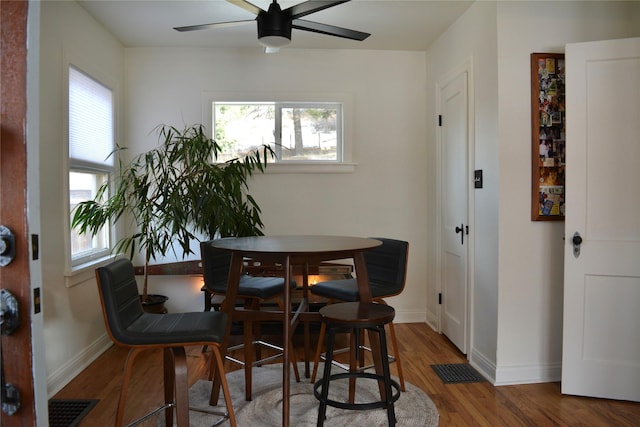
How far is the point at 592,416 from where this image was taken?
2414mm

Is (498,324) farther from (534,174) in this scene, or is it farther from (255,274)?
(255,274)

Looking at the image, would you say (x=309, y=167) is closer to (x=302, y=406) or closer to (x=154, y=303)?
(x=154, y=303)

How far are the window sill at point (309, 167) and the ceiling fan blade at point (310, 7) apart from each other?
1.75 meters

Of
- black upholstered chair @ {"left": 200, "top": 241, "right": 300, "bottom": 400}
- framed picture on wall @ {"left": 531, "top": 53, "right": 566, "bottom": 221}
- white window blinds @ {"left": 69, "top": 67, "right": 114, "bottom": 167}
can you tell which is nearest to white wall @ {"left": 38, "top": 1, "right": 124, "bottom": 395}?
white window blinds @ {"left": 69, "top": 67, "right": 114, "bottom": 167}

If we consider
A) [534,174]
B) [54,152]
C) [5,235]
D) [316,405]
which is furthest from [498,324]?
[54,152]

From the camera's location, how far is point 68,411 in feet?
8.05

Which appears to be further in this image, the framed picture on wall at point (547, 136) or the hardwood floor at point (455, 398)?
the framed picture on wall at point (547, 136)

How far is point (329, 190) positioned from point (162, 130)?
1.55 m

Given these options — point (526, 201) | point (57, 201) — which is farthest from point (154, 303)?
point (526, 201)

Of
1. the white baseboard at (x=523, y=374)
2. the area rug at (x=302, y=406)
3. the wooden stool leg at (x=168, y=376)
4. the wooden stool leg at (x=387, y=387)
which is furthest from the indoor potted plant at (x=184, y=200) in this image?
the white baseboard at (x=523, y=374)

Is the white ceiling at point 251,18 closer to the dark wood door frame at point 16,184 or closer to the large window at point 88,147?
the large window at point 88,147

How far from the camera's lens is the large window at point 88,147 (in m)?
3.12

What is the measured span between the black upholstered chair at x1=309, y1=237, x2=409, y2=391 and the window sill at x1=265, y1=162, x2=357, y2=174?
4.59 ft

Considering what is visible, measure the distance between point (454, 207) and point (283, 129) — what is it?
172 cm
